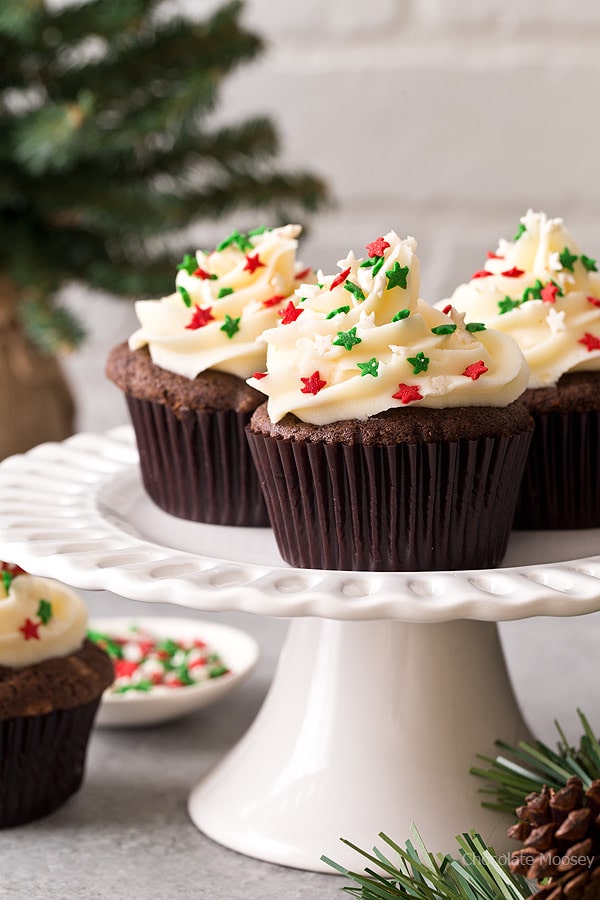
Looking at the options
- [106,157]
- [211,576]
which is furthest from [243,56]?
[211,576]

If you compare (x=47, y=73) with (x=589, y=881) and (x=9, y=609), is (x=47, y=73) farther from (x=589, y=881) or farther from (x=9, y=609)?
(x=589, y=881)

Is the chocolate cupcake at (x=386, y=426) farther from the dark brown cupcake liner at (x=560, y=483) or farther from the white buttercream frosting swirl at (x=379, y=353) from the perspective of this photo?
the dark brown cupcake liner at (x=560, y=483)

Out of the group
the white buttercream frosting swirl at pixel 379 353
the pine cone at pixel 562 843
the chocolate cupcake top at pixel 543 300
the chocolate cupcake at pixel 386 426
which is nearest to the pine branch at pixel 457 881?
the pine cone at pixel 562 843

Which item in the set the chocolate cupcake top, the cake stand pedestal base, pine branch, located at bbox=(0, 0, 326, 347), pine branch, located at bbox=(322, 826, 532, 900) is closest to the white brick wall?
pine branch, located at bbox=(0, 0, 326, 347)

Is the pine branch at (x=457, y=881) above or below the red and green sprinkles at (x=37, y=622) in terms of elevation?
below

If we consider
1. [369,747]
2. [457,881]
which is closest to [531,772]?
[369,747]

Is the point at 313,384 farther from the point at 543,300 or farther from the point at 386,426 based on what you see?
the point at 543,300

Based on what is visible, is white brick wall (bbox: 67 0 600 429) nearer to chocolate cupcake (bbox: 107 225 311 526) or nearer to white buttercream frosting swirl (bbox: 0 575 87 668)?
chocolate cupcake (bbox: 107 225 311 526)
